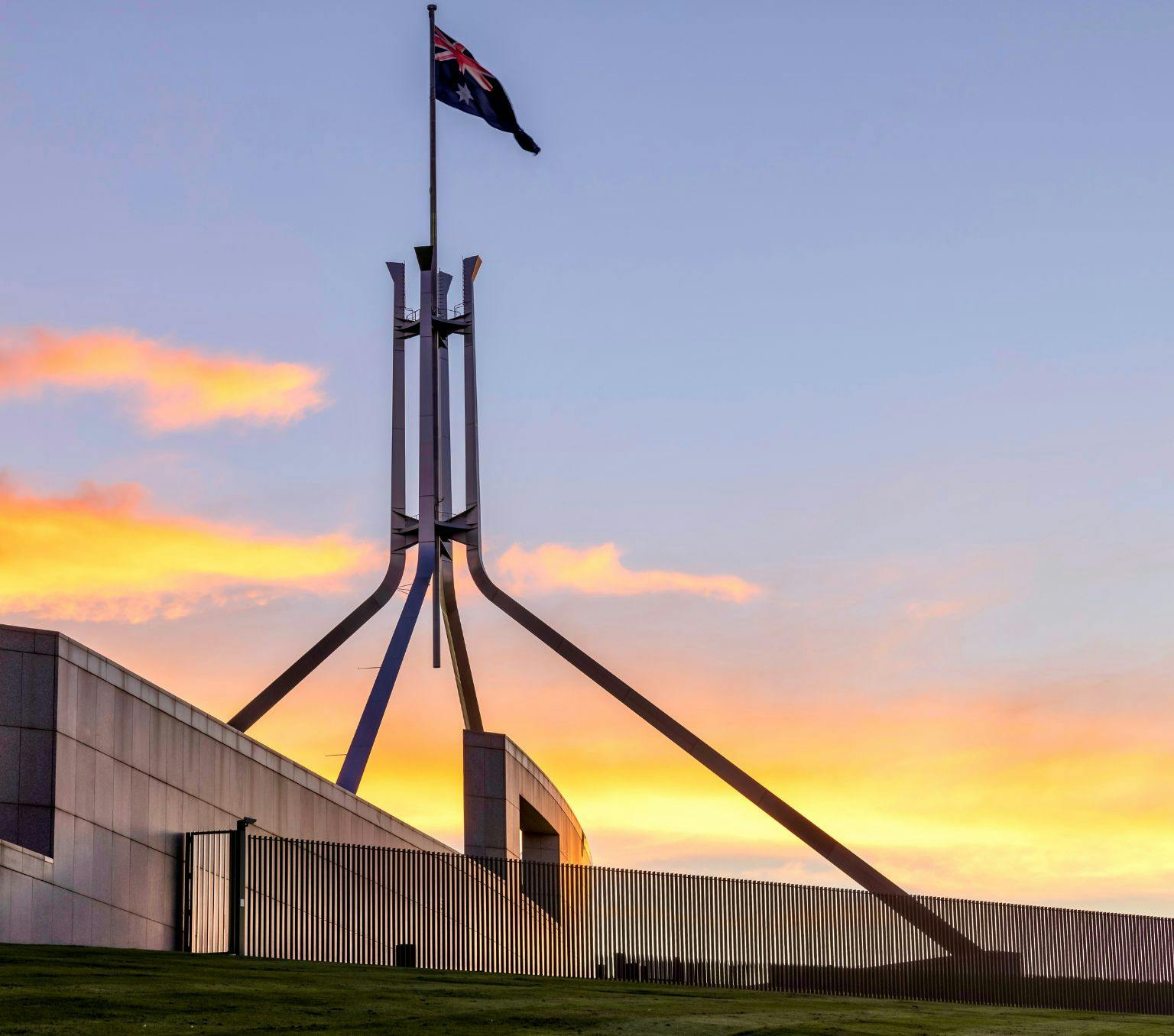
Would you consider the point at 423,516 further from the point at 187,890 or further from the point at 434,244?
the point at 187,890

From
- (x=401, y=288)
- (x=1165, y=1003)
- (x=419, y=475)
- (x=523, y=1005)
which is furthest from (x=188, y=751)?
(x=401, y=288)

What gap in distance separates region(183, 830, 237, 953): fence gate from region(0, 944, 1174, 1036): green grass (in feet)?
19.8

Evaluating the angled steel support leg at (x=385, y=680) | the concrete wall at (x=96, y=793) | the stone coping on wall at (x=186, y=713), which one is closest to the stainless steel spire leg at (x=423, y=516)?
the angled steel support leg at (x=385, y=680)

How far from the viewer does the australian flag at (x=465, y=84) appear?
54.3 metres

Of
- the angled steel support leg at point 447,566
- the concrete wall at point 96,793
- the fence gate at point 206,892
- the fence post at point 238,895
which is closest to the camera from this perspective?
the fence post at point 238,895

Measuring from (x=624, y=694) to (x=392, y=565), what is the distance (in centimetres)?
798

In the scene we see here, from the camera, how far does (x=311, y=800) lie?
35.5 meters

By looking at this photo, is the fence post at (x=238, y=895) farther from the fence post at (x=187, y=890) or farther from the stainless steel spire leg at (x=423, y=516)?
the stainless steel spire leg at (x=423, y=516)

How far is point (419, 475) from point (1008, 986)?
25.3 metres

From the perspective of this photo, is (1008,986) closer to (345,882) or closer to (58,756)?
(345,882)

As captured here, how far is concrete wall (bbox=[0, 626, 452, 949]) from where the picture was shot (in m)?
25.8

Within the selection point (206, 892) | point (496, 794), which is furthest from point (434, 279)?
point (206, 892)

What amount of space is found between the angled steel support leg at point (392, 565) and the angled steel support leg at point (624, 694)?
6.37 feet

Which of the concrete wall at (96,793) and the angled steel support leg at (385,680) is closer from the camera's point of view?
the concrete wall at (96,793)
